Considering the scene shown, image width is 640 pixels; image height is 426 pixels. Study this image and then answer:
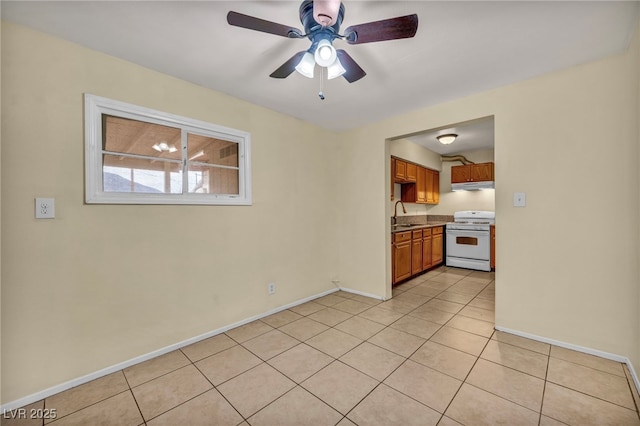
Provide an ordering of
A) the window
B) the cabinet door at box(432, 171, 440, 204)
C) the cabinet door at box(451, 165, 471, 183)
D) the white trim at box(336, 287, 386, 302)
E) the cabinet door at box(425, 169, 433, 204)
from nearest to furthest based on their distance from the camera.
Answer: the window, the white trim at box(336, 287, 386, 302), the cabinet door at box(451, 165, 471, 183), the cabinet door at box(425, 169, 433, 204), the cabinet door at box(432, 171, 440, 204)

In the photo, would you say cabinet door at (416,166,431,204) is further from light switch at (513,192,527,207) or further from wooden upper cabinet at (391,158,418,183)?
light switch at (513,192,527,207)

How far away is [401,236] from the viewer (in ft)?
13.4

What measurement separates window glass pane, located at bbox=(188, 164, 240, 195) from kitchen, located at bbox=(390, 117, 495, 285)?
92.9 inches

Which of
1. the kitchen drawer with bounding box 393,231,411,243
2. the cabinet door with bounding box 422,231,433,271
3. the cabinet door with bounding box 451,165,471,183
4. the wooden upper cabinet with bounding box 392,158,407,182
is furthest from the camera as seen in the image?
the cabinet door with bounding box 451,165,471,183

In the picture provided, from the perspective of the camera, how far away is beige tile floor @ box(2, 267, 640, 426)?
1520 mm

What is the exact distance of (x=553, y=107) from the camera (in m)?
2.25

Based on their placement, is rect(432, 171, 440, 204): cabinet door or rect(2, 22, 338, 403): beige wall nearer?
rect(2, 22, 338, 403): beige wall

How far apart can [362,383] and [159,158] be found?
7.77 feet

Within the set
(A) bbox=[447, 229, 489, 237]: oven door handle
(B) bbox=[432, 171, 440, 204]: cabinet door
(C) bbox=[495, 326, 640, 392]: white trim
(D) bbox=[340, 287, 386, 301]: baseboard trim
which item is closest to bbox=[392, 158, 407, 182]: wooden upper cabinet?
(B) bbox=[432, 171, 440, 204]: cabinet door

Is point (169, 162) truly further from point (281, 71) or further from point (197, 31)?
point (281, 71)

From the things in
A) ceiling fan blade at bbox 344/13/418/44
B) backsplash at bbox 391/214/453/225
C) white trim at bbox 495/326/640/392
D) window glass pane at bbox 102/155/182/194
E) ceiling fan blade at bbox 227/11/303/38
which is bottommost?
white trim at bbox 495/326/640/392

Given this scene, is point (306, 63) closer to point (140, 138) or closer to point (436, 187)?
point (140, 138)

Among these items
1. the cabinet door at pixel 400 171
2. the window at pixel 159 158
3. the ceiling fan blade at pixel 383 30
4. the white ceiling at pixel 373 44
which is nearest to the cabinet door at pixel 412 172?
the cabinet door at pixel 400 171

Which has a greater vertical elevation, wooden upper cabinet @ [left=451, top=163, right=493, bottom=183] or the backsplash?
wooden upper cabinet @ [left=451, top=163, right=493, bottom=183]
